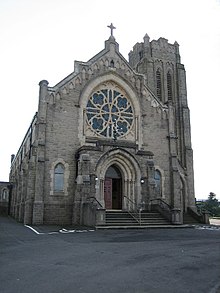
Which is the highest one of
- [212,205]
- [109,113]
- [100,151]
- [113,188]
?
[109,113]

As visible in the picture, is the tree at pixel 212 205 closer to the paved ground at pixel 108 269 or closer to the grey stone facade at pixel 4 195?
the grey stone facade at pixel 4 195

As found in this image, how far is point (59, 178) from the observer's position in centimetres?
2364

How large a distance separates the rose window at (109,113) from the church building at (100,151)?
0.09m

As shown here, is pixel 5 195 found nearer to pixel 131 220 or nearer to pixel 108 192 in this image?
pixel 108 192

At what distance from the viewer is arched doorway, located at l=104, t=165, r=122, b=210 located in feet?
82.3

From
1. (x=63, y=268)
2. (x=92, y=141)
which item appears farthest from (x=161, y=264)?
(x=92, y=141)

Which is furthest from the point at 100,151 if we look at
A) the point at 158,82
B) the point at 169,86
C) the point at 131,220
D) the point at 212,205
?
the point at 212,205

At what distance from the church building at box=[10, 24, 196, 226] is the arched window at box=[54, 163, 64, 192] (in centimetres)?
8

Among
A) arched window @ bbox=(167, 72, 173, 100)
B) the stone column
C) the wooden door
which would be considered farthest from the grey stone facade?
arched window @ bbox=(167, 72, 173, 100)

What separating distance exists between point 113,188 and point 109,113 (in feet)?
21.6

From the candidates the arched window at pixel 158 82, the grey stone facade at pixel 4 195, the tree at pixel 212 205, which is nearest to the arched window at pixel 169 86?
the arched window at pixel 158 82

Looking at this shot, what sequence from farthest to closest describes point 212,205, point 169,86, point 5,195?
1. point 212,205
2. point 5,195
3. point 169,86

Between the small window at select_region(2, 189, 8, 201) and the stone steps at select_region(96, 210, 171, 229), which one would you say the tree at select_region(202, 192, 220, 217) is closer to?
the stone steps at select_region(96, 210, 171, 229)

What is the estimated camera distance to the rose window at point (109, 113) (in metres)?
26.1
